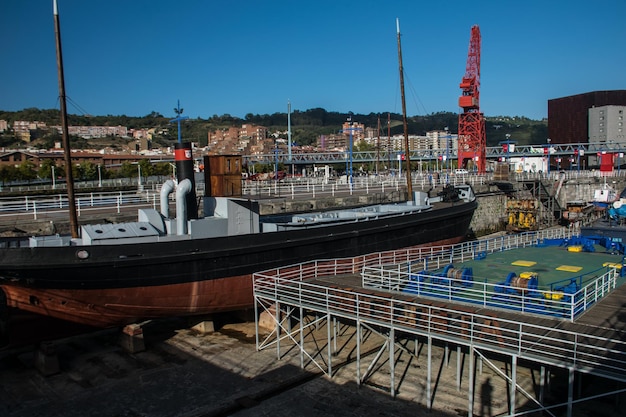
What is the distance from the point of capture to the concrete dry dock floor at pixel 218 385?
38.0ft

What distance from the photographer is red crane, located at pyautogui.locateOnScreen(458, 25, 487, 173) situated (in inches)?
2755

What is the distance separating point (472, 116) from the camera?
70.9 metres

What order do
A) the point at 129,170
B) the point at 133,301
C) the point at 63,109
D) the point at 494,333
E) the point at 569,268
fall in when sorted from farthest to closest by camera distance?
the point at 129,170 < the point at 569,268 < the point at 63,109 < the point at 133,301 < the point at 494,333

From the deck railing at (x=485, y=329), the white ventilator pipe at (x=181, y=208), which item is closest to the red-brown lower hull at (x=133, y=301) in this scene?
the deck railing at (x=485, y=329)

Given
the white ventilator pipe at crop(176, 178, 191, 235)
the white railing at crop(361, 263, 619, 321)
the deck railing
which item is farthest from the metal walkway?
the white ventilator pipe at crop(176, 178, 191, 235)

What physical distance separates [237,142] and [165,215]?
6547 inches

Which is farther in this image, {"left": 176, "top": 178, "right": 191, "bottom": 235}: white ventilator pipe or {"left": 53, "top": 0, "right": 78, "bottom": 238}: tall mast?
{"left": 53, "top": 0, "right": 78, "bottom": 238}: tall mast

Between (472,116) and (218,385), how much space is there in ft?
216

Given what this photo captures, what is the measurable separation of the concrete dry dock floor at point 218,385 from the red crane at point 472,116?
199 ft

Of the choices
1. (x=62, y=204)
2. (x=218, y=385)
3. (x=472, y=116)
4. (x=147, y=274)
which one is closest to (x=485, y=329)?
(x=218, y=385)

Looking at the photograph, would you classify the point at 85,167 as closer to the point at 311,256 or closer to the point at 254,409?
the point at 311,256

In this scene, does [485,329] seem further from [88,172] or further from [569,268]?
[88,172]

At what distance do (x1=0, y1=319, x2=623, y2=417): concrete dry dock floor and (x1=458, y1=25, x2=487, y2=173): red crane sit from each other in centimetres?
6057

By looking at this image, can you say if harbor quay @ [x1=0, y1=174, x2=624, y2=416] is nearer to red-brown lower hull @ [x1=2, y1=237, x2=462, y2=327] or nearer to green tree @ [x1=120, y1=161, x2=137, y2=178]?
red-brown lower hull @ [x1=2, y1=237, x2=462, y2=327]
